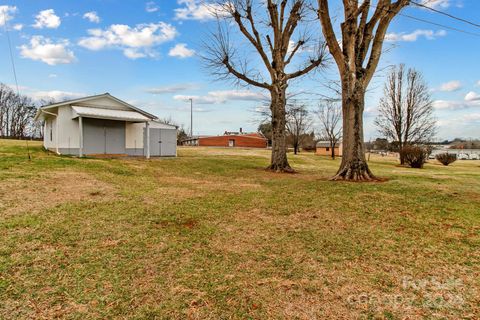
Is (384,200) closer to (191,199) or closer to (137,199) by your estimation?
(191,199)

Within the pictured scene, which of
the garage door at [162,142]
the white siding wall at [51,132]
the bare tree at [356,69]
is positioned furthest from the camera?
the garage door at [162,142]

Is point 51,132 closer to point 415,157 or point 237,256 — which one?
point 237,256

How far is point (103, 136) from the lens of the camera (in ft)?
58.8

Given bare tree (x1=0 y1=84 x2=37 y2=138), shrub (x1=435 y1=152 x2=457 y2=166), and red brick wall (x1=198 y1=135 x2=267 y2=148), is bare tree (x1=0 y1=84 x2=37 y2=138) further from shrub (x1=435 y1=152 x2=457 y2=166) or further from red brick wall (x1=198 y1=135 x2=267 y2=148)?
shrub (x1=435 y1=152 x2=457 y2=166)

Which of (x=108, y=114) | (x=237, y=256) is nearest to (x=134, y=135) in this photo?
(x=108, y=114)

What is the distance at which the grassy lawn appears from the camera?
8.77ft

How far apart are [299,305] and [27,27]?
49.1 ft

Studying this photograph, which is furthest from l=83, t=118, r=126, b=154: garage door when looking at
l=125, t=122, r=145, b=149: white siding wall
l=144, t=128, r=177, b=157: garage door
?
l=144, t=128, r=177, b=157: garage door

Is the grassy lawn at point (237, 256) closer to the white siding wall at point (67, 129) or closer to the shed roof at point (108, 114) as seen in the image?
the shed roof at point (108, 114)

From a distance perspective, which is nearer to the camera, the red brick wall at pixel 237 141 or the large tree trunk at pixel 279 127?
the large tree trunk at pixel 279 127

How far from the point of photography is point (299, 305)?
2707mm

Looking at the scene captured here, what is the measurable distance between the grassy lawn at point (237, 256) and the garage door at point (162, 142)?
44.9ft

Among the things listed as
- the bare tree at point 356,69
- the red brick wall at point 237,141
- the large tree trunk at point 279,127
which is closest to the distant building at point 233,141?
the red brick wall at point 237,141

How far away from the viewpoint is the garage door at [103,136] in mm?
17312
